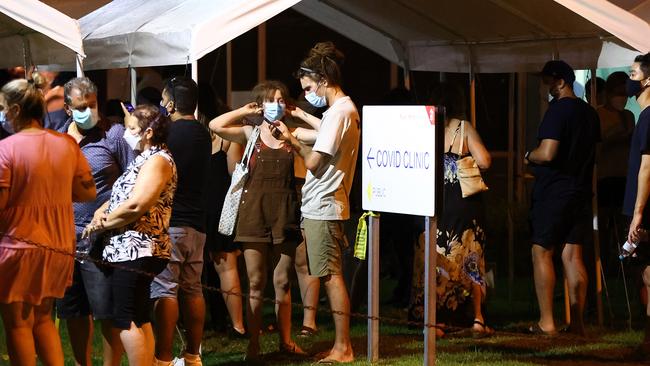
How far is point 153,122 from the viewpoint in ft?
24.2

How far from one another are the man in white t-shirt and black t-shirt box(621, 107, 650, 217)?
183 centimetres

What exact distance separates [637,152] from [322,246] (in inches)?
84.9

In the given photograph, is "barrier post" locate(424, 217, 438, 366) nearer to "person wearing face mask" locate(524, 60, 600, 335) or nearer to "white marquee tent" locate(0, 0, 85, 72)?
"person wearing face mask" locate(524, 60, 600, 335)

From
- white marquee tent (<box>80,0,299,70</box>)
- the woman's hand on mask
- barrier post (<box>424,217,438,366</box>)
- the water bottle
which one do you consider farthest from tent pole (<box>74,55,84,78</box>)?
the water bottle

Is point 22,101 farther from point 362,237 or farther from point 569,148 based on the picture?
point 569,148

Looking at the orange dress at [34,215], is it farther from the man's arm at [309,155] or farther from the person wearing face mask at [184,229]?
the man's arm at [309,155]

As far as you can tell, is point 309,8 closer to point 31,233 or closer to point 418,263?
point 418,263

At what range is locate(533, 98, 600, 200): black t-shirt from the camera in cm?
962

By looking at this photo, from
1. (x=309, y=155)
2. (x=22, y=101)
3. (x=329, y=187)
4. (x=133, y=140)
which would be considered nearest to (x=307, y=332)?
(x=329, y=187)

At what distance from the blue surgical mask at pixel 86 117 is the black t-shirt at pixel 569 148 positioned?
3458 millimetres

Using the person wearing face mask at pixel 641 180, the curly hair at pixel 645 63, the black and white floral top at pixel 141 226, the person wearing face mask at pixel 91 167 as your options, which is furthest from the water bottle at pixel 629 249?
the person wearing face mask at pixel 91 167

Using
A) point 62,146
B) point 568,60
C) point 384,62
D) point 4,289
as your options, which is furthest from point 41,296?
point 384,62

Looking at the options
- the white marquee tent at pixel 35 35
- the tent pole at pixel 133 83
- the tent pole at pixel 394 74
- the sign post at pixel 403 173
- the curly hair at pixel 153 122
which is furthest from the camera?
the tent pole at pixel 394 74

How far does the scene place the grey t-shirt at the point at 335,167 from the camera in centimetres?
838
